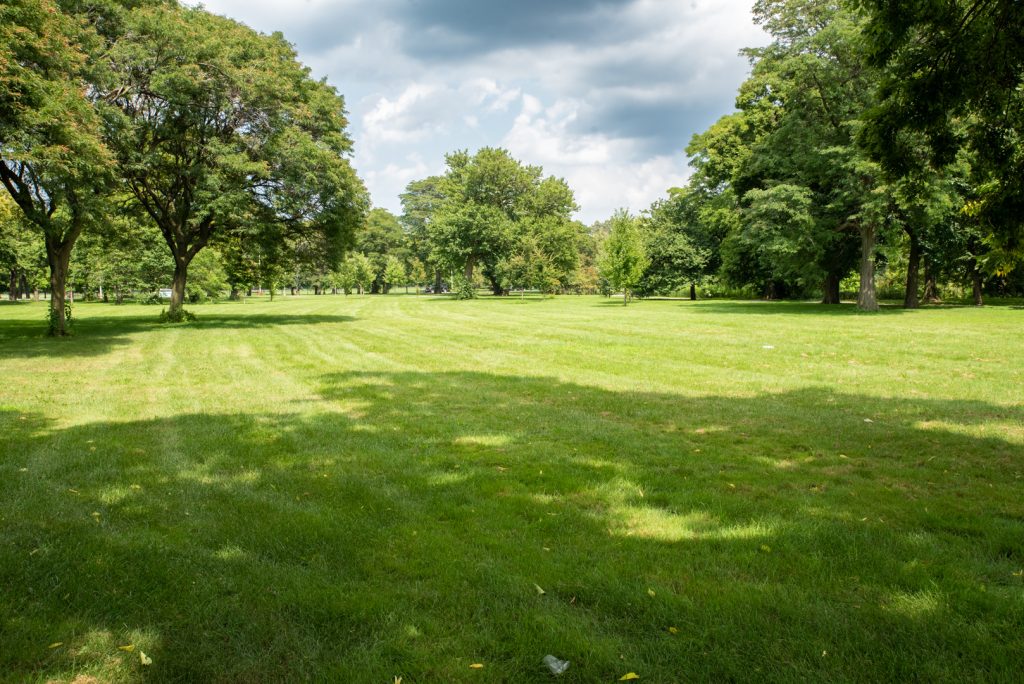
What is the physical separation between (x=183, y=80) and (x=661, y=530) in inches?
832

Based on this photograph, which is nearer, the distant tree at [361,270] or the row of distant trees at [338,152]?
the row of distant trees at [338,152]

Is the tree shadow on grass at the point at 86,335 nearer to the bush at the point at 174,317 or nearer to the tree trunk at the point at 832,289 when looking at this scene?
the bush at the point at 174,317

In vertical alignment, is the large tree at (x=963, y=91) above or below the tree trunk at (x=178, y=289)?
above

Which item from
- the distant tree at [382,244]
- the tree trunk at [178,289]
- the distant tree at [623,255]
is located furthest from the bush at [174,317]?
the distant tree at [382,244]

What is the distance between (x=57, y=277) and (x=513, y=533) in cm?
1987

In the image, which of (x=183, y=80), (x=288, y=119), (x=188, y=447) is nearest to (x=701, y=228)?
(x=288, y=119)

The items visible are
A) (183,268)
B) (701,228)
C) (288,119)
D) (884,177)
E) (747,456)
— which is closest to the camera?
(747,456)

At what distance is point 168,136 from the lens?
20531mm

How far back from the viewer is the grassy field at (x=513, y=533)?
2730mm

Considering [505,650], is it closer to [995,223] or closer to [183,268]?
[995,223]

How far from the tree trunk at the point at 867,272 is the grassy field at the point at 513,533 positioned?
782 inches

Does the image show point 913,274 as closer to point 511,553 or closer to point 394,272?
point 511,553

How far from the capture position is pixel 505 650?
2762mm

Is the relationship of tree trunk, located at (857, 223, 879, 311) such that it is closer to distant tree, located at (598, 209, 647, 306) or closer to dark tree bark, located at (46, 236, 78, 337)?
distant tree, located at (598, 209, 647, 306)
